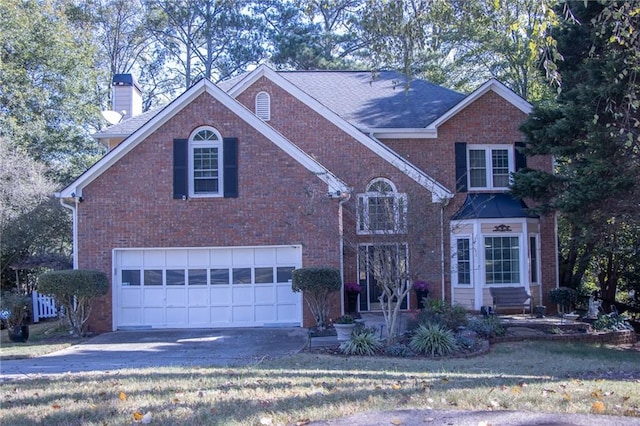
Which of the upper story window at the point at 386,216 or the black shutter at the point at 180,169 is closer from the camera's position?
the upper story window at the point at 386,216

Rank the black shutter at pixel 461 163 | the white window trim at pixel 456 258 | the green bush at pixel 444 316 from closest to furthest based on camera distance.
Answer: the green bush at pixel 444 316 → the white window trim at pixel 456 258 → the black shutter at pixel 461 163

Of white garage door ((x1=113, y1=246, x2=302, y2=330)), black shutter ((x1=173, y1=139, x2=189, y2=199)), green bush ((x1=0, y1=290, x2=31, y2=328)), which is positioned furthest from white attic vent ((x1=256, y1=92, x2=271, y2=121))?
green bush ((x1=0, y1=290, x2=31, y2=328))

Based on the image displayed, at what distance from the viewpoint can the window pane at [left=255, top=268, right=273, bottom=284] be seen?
17.9 meters

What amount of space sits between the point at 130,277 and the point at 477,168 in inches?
435

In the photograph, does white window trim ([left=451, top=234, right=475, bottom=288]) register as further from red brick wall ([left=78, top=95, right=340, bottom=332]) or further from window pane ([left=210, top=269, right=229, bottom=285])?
window pane ([left=210, top=269, right=229, bottom=285])

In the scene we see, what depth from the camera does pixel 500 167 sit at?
69.2 ft

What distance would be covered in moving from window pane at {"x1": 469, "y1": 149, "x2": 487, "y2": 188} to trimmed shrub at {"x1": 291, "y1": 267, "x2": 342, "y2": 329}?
6.54m

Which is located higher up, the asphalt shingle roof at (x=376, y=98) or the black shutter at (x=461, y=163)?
the asphalt shingle roof at (x=376, y=98)

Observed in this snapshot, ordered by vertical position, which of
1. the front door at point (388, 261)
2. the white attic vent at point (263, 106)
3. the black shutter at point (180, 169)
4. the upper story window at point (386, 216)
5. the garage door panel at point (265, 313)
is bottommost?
the garage door panel at point (265, 313)

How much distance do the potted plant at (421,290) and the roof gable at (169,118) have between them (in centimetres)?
403

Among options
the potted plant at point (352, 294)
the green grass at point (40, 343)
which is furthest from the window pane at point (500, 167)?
the green grass at point (40, 343)

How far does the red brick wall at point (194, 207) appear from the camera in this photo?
17578mm

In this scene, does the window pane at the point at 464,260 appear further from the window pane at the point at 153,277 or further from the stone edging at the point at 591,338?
the window pane at the point at 153,277

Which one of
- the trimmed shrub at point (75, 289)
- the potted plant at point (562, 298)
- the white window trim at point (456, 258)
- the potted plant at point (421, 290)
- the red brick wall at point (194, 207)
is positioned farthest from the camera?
the potted plant at point (562, 298)
